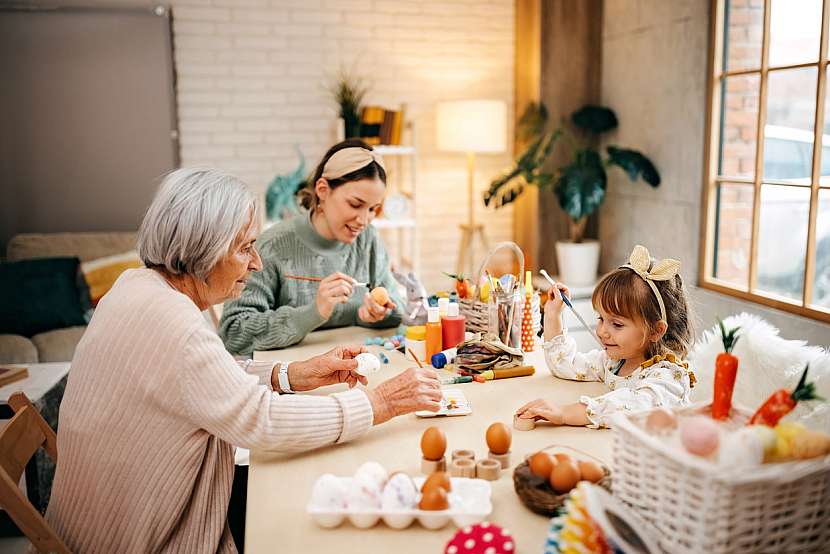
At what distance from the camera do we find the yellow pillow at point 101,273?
449 cm

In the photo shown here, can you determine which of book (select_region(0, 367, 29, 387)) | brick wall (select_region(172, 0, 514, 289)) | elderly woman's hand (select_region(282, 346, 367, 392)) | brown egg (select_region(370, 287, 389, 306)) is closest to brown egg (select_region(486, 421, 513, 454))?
elderly woman's hand (select_region(282, 346, 367, 392))

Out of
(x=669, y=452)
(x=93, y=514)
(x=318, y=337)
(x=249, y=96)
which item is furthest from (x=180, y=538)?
(x=249, y=96)

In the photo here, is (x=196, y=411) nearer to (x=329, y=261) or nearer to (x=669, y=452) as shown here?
(x=669, y=452)

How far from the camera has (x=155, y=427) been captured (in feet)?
4.69

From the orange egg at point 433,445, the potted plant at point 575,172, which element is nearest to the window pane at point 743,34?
Result: the potted plant at point 575,172

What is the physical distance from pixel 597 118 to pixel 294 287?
3.08 metres

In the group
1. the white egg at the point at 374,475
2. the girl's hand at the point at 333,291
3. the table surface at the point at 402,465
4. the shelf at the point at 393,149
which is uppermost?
the shelf at the point at 393,149

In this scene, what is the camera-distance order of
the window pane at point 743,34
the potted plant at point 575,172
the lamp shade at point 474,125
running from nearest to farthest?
the window pane at point 743,34
the potted plant at point 575,172
the lamp shade at point 474,125

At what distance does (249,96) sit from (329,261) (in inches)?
114

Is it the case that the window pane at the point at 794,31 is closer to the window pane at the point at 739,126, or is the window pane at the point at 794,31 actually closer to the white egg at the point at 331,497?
the window pane at the point at 739,126

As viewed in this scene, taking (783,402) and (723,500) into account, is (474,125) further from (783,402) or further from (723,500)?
(723,500)

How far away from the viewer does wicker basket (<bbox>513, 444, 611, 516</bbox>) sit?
1.26m

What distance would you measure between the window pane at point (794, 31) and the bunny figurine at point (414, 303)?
7.34ft

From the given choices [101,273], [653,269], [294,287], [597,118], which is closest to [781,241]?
[597,118]
